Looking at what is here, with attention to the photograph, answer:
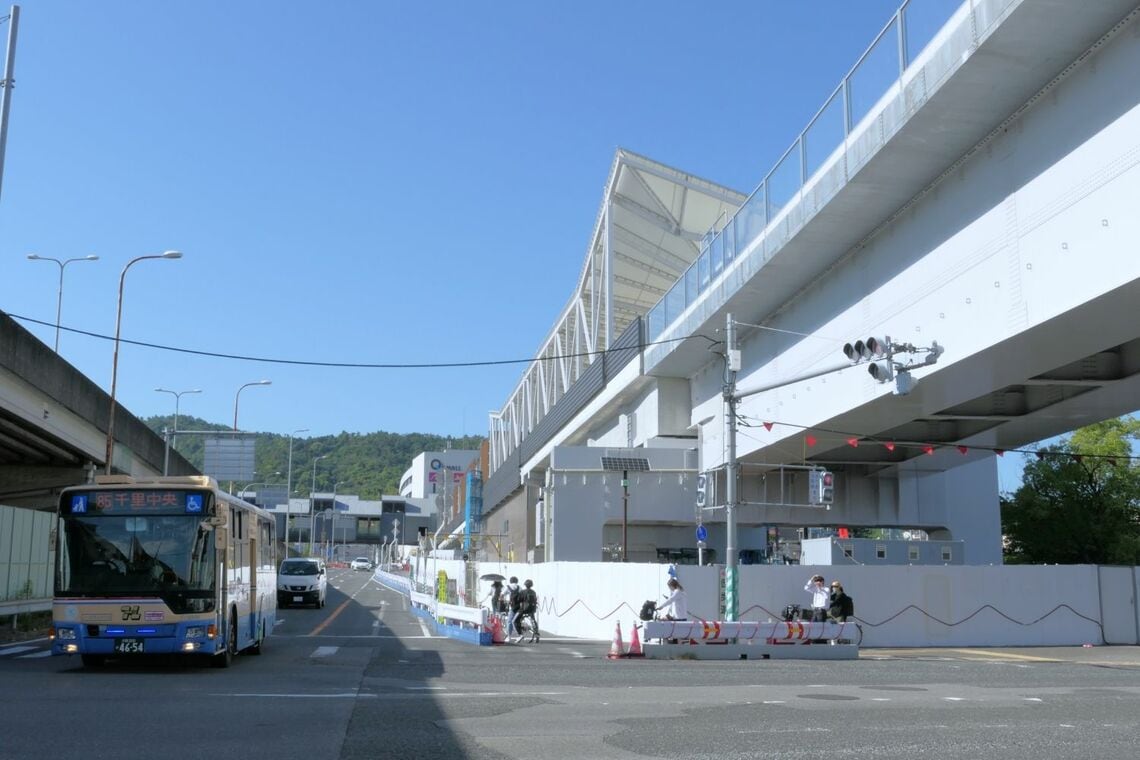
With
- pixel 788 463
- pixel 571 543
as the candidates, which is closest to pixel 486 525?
pixel 571 543

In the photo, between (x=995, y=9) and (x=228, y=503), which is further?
(x=228, y=503)

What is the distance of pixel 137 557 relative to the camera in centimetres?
1750

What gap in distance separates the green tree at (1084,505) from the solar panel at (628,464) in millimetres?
24882

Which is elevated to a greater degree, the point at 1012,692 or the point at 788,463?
the point at 788,463

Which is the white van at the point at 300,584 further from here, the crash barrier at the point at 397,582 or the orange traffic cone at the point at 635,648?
the orange traffic cone at the point at 635,648

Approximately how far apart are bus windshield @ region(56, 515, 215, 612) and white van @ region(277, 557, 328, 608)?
26768 mm

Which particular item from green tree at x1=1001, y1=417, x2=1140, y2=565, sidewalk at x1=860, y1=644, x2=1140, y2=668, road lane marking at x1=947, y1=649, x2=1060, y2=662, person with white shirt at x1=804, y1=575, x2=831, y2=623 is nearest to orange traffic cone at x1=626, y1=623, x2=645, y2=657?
person with white shirt at x1=804, y1=575, x2=831, y2=623

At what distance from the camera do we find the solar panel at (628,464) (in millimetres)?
40656

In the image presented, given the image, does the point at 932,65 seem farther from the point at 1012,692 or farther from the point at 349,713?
the point at 349,713

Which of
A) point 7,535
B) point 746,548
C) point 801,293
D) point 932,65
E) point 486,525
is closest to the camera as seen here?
point 932,65

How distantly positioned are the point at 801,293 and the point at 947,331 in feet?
27.5

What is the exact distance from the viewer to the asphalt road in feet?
34.3

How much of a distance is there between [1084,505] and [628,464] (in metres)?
28.1

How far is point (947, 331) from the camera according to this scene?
847 inches
